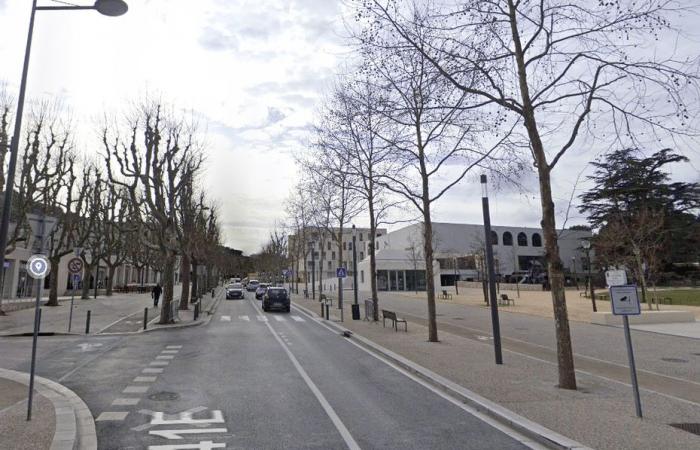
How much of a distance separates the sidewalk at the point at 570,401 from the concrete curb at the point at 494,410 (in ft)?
0.53

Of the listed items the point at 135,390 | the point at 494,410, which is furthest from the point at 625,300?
the point at 135,390

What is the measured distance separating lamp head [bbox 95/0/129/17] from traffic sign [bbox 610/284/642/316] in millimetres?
8792

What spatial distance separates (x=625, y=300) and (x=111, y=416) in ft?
26.3

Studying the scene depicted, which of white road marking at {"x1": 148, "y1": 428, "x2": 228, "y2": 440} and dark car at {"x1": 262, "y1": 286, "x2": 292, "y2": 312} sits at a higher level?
dark car at {"x1": 262, "y1": 286, "x2": 292, "y2": 312}

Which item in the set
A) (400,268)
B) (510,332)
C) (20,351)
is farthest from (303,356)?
(400,268)

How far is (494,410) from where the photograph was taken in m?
7.15

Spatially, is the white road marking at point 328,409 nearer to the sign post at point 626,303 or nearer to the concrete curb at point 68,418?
the concrete curb at point 68,418

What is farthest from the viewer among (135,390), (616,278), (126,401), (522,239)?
(522,239)

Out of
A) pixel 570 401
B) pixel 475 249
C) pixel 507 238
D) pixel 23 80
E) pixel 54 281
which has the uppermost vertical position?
pixel 507 238

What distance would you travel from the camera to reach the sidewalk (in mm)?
5840

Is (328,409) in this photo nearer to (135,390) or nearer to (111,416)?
(111,416)

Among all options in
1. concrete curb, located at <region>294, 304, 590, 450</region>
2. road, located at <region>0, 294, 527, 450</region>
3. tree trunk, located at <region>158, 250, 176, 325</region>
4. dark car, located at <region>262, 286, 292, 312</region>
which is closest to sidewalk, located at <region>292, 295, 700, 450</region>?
concrete curb, located at <region>294, 304, 590, 450</region>

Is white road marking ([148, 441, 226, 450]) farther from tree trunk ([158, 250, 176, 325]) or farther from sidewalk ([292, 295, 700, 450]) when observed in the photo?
tree trunk ([158, 250, 176, 325])

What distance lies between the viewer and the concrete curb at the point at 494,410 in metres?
5.72
